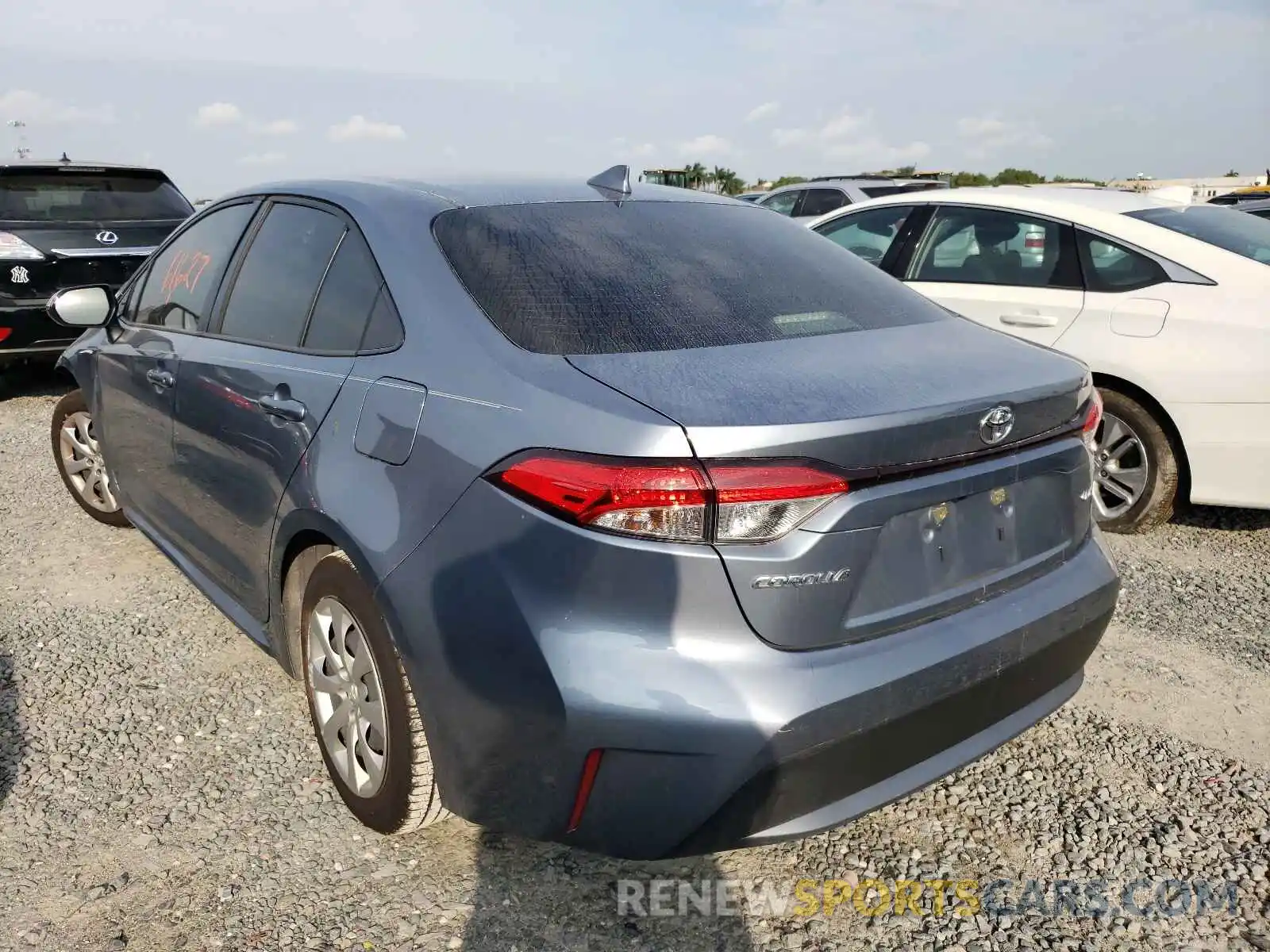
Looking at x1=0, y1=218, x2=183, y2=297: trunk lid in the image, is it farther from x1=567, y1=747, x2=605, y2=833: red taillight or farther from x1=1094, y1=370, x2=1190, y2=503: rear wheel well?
x1=567, y1=747, x2=605, y2=833: red taillight

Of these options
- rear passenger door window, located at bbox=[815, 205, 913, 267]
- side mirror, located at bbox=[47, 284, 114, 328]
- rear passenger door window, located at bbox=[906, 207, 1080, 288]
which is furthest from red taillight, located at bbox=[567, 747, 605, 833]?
rear passenger door window, located at bbox=[815, 205, 913, 267]

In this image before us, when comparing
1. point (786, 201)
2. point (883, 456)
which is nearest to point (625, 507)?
point (883, 456)

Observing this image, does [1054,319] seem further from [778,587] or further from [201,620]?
[201,620]

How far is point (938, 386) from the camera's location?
197 centimetres

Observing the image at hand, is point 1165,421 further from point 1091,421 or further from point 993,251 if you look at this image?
point 1091,421

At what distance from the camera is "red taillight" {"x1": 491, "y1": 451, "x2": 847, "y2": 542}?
172 centimetres

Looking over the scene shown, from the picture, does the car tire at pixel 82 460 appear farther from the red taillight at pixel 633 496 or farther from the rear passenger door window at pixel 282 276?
the red taillight at pixel 633 496

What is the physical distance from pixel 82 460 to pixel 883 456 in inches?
166

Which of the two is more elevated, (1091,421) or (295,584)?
(1091,421)

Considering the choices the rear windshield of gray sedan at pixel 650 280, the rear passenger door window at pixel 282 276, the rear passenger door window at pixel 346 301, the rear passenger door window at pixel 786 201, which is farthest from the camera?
the rear passenger door window at pixel 786 201

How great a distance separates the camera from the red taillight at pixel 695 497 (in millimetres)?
1721

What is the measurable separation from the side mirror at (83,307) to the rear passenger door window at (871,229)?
11.8 ft

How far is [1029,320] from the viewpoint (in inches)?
187

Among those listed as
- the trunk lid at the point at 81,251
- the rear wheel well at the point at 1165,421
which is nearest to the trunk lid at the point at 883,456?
the rear wheel well at the point at 1165,421
